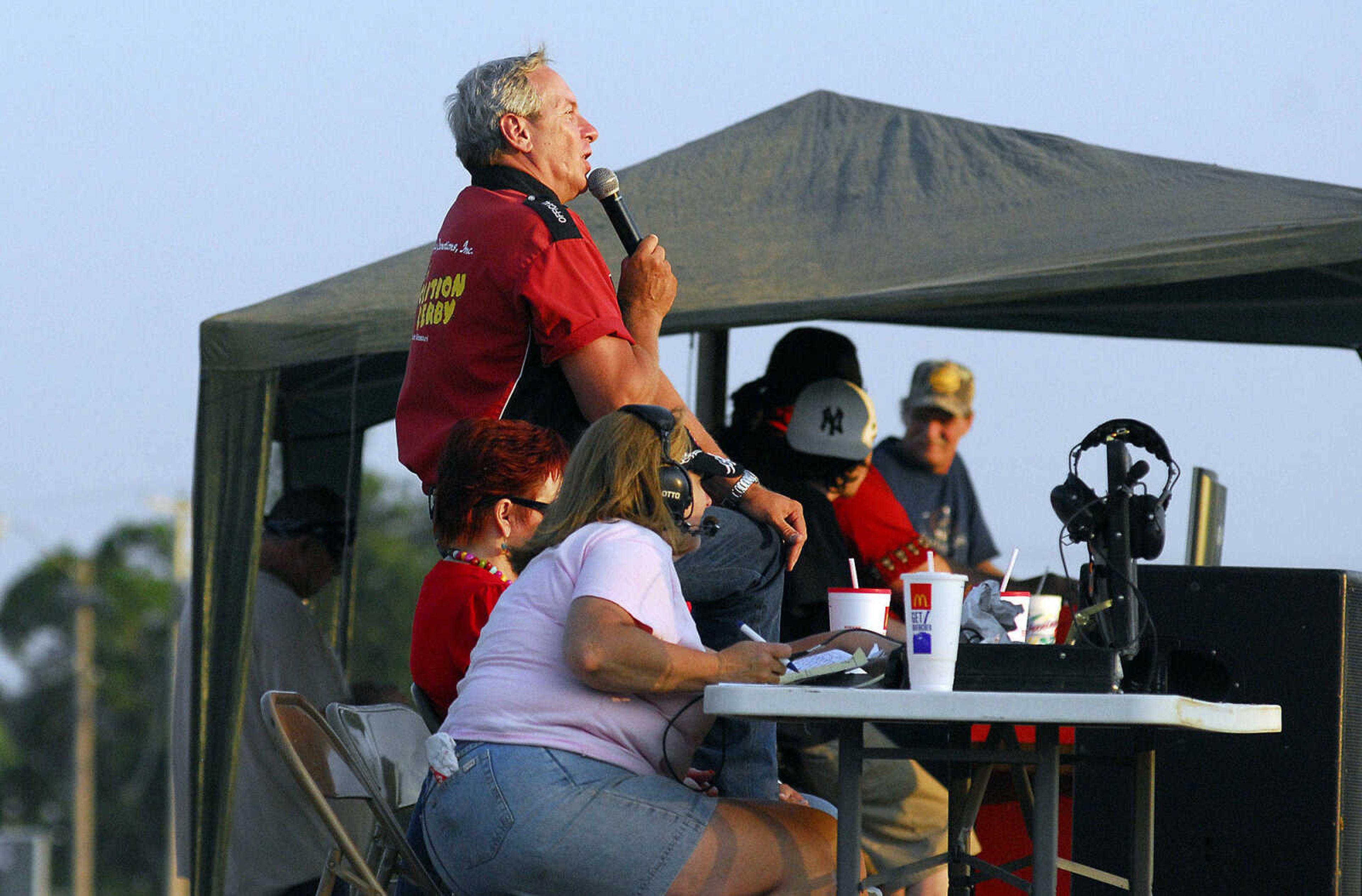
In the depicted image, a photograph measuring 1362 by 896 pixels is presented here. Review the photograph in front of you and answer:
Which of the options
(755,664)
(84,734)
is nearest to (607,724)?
(755,664)

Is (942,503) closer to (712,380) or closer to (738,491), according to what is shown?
(712,380)

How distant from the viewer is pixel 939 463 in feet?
21.3

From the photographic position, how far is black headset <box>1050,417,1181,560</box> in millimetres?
2438

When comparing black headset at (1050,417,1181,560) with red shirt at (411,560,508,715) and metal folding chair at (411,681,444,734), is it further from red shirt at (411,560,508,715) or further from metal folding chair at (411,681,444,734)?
metal folding chair at (411,681,444,734)

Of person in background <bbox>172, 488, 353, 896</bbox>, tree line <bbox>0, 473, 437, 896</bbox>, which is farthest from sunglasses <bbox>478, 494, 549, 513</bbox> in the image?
tree line <bbox>0, 473, 437, 896</bbox>

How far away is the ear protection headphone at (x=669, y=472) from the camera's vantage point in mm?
2500

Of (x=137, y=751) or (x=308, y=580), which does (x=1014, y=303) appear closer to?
(x=308, y=580)

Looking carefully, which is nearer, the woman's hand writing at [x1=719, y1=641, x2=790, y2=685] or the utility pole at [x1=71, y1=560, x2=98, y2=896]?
the woman's hand writing at [x1=719, y1=641, x2=790, y2=685]

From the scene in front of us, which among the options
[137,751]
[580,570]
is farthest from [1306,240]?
[137,751]

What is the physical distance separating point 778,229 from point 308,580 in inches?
69.3

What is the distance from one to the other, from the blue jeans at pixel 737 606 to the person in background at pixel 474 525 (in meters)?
0.40

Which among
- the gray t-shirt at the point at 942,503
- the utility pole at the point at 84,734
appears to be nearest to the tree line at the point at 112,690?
the utility pole at the point at 84,734

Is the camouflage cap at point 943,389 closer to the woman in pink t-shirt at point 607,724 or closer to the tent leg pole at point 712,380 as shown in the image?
the tent leg pole at point 712,380

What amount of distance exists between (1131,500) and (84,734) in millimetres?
32930
